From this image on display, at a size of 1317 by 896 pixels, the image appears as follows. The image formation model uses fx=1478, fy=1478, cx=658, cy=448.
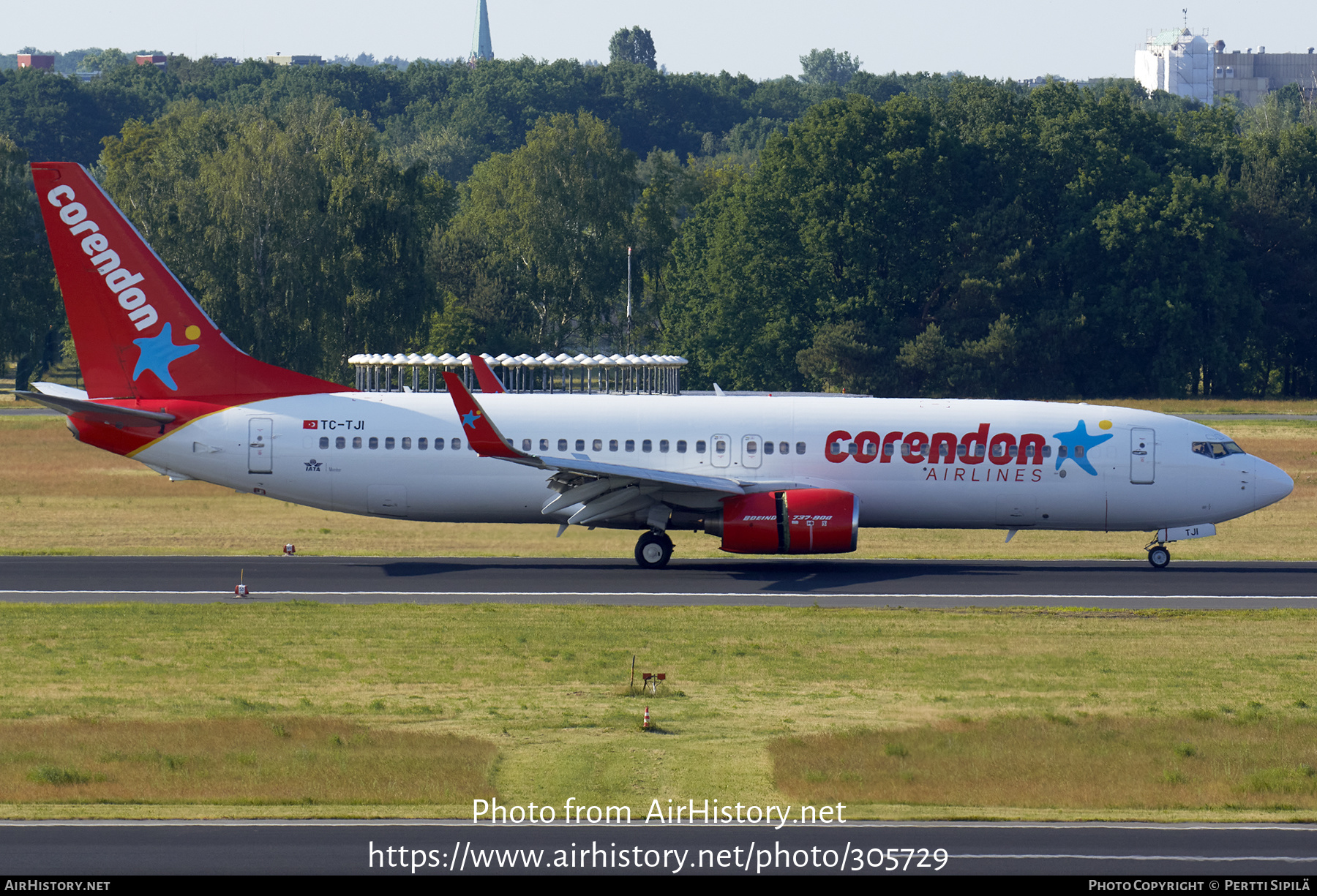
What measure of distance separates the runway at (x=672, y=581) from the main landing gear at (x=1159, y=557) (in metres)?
0.26

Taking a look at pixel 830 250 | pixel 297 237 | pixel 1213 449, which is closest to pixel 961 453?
pixel 1213 449

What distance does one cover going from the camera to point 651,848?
609 inches

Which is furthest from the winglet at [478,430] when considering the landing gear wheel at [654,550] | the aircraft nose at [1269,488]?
the aircraft nose at [1269,488]

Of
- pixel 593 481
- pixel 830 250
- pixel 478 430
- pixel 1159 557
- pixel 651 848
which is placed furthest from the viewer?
pixel 830 250

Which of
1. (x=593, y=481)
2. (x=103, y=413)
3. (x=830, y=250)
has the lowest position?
(x=593, y=481)

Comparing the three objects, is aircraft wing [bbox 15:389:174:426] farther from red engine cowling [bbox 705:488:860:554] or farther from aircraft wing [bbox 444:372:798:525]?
red engine cowling [bbox 705:488:860:554]

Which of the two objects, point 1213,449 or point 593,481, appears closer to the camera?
point 593,481

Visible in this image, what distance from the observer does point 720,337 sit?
348 feet

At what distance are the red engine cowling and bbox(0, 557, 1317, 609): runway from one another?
3.06 feet

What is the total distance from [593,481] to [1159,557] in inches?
610

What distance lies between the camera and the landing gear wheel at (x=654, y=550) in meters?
39.0

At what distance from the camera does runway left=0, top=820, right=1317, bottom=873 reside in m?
14.8

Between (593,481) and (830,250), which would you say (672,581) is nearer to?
(593,481)

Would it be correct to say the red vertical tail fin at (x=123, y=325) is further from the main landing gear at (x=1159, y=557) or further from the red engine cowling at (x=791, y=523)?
the main landing gear at (x=1159, y=557)
